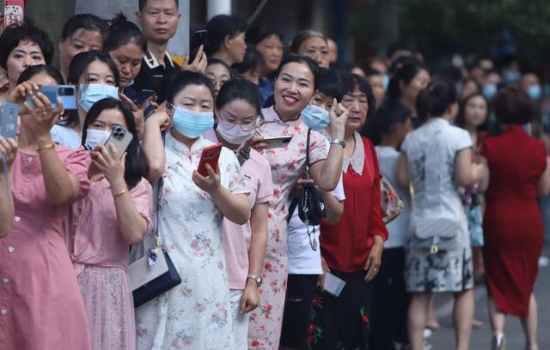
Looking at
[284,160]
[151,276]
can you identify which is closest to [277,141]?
[284,160]

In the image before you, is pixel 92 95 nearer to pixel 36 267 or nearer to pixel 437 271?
pixel 36 267

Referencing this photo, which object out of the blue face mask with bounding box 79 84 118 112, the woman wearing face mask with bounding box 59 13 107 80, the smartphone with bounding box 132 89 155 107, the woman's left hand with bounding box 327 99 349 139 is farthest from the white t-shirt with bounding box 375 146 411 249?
the blue face mask with bounding box 79 84 118 112

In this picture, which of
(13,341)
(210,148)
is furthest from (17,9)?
(13,341)

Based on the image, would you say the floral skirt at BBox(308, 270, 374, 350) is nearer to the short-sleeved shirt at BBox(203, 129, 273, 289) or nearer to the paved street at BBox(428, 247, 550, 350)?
the short-sleeved shirt at BBox(203, 129, 273, 289)

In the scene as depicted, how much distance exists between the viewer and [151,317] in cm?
585

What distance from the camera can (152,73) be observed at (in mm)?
7227

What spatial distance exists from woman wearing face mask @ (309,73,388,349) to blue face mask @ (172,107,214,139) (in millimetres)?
1727

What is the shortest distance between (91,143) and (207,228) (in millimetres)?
692

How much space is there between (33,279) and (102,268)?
0.40 meters

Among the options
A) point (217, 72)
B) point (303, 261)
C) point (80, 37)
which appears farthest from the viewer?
point (217, 72)

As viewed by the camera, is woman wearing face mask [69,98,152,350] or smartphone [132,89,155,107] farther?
smartphone [132,89,155,107]

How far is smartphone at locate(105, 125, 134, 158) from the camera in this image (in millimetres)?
5359

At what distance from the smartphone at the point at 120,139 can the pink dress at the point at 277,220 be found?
5.14ft

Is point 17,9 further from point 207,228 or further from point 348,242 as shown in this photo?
point 348,242
